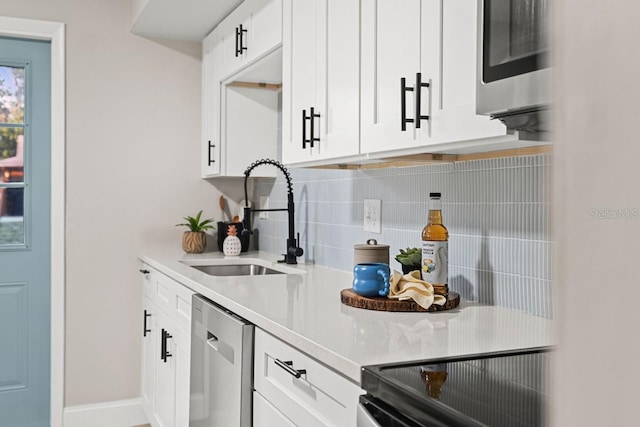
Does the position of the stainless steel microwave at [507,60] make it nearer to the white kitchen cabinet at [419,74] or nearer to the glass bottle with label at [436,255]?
the white kitchen cabinet at [419,74]

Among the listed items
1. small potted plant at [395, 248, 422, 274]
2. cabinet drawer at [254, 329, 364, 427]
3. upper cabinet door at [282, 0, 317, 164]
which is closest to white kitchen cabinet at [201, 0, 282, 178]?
upper cabinet door at [282, 0, 317, 164]

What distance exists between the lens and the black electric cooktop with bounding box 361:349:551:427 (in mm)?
790

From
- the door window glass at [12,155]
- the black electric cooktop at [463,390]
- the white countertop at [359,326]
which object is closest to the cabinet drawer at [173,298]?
the white countertop at [359,326]

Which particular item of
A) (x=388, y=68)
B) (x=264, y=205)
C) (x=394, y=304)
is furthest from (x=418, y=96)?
(x=264, y=205)

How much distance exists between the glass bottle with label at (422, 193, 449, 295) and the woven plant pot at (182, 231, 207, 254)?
1914 millimetres

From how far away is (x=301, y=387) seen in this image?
1.39m

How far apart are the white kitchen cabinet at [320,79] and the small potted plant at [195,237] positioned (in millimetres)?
1186

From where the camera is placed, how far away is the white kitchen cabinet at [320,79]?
73.0 inches

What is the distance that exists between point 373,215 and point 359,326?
899 mm

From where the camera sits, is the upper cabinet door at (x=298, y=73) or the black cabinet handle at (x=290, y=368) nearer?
the black cabinet handle at (x=290, y=368)

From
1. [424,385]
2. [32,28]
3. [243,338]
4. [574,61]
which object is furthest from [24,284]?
[574,61]

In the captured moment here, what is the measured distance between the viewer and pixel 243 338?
5.49ft

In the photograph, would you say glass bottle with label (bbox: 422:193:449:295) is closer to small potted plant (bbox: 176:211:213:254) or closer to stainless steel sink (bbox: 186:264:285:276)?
stainless steel sink (bbox: 186:264:285:276)

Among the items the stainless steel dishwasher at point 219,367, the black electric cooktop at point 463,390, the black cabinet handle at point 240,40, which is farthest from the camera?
the black cabinet handle at point 240,40
